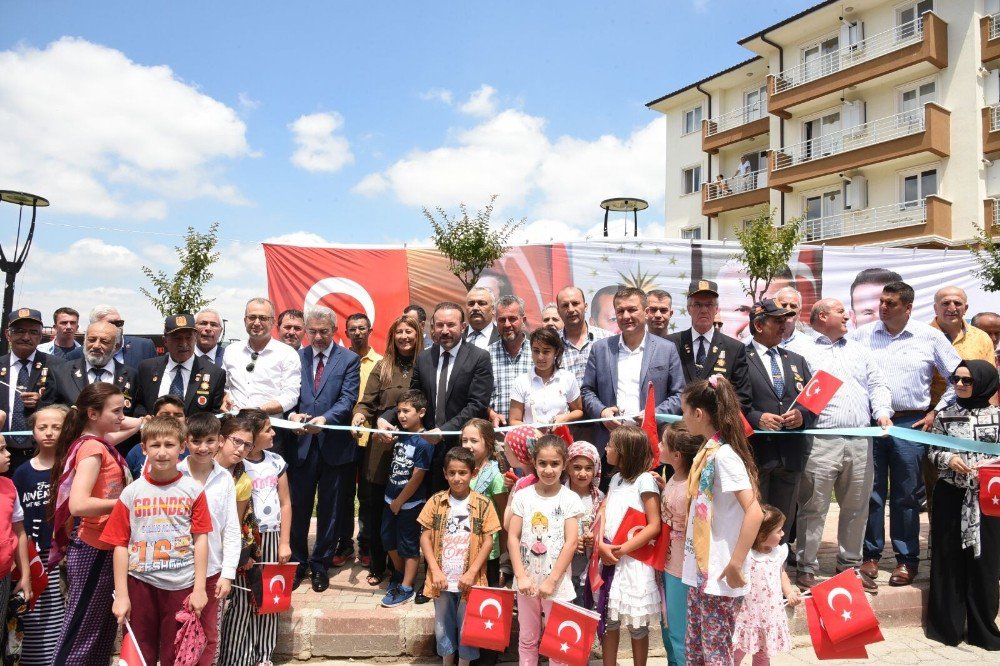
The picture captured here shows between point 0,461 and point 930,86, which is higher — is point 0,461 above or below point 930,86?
below

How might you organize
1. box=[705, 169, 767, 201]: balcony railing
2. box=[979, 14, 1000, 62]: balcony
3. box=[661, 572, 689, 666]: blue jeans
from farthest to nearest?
box=[705, 169, 767, 201]: balcony railing
box=[979, 14, 1000, 62]: balcony
box=[661, 572, 689, 666]: blue jeans

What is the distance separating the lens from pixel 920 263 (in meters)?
10.9

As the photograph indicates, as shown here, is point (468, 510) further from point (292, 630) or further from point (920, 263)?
point (920, 263)

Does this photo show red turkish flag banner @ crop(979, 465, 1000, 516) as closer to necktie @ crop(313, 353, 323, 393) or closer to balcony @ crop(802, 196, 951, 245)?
necktie @ crop(313, 353, 323, 393)

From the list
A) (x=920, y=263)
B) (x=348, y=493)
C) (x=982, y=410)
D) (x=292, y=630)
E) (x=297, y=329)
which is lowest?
(x=292, y=630)

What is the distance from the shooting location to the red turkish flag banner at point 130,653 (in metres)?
3.13

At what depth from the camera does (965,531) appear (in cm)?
467

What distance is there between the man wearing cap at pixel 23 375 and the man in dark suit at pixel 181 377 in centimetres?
71

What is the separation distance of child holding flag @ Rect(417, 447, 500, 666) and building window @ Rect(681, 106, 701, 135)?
2969 cm

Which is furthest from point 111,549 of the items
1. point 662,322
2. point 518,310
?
point 662,322

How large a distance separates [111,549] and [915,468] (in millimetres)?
5474

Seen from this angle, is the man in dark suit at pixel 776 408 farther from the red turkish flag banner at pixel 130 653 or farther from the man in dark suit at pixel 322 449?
the red turkish flag banner at pixel 130 653

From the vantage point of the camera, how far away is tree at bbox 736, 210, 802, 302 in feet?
40.3

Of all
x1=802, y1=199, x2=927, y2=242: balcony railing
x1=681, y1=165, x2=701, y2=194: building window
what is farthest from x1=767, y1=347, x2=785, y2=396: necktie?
x1=681, y1=165, x2=701, y2=194: building window
